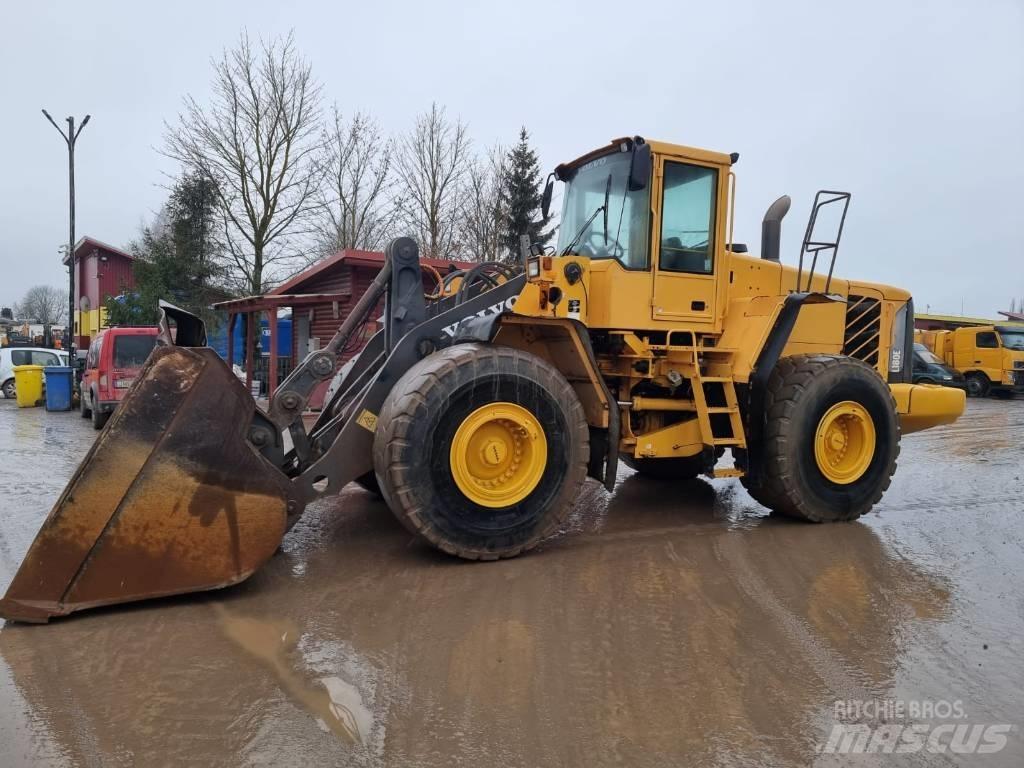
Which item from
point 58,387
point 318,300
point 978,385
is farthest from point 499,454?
point 978,385

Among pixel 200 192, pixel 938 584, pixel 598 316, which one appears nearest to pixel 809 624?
pixel 938 584

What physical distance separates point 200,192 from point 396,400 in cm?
2466

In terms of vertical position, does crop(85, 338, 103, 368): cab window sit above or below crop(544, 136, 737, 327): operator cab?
below

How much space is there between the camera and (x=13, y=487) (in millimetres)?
7820

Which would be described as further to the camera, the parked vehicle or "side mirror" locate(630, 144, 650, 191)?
the parked vehicle

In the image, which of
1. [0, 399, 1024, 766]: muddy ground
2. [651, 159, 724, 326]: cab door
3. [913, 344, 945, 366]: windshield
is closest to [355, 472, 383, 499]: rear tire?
[0, 399, 1024, 766]: muddy ground

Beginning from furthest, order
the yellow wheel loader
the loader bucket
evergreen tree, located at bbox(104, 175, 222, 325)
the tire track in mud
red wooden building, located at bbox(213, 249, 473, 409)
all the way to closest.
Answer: evergreen tree, located at bbox(104, 175, 222, 325) → red wooden building, located at bbox(213, 249, 473, 409) → the yellow wheel loader → the loader bucket → the tire track in mud

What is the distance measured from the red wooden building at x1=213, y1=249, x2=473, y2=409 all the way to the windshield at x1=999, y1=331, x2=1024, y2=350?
58.0ft

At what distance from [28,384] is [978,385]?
88.3ft

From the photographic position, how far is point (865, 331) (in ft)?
24.8

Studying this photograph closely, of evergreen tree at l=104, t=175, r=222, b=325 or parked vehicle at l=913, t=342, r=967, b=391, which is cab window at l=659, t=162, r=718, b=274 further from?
evergreen tree at l=104, t=175, r=222, b=325

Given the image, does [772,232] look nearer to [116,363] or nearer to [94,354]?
[116,363]

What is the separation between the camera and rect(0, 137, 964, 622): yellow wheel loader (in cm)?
→ 418

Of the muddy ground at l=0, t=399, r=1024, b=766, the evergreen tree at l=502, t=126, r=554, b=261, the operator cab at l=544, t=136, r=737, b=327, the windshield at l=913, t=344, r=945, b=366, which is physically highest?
the evergreen tree at l=502, t=126, r=554, b=261
